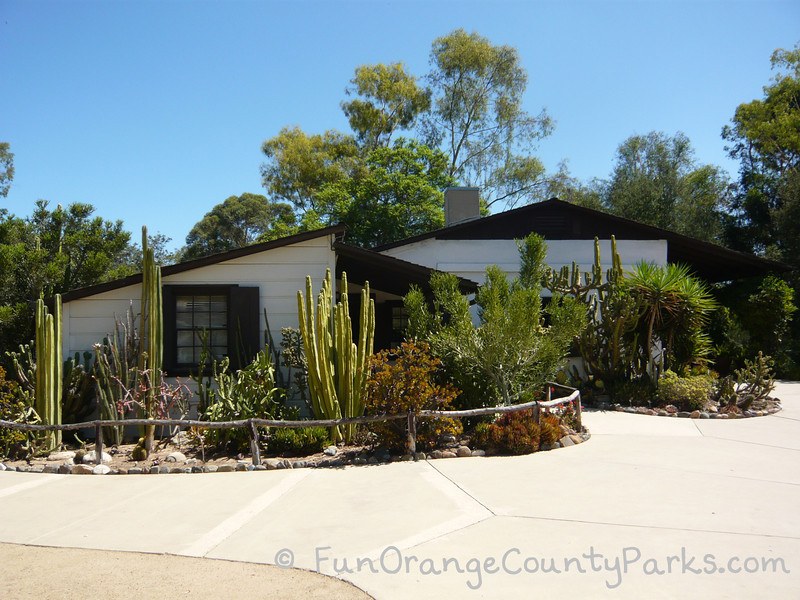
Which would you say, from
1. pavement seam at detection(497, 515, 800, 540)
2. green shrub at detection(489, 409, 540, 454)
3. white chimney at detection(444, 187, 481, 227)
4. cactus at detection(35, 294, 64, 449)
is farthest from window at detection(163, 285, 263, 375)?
white chimney at detection(444, 187, 481, 227)

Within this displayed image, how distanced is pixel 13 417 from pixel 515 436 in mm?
6960

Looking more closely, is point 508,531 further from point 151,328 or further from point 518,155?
point 518,155

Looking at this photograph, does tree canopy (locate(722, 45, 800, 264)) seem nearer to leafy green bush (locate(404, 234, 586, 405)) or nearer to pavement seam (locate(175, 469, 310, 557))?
leafy green bush (locate(404, 234, 586, 405))

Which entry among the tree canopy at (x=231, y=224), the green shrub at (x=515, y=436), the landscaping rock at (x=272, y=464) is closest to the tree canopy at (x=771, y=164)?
the green shrub at (x=515, y=436)

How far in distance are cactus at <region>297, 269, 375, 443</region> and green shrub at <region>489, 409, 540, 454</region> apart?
1.92m

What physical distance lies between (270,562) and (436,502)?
1887mm

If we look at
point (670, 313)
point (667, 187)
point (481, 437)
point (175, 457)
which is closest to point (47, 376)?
point (175, 457)

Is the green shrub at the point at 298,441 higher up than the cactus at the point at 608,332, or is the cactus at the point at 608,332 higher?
the cactus at the point at 608,332

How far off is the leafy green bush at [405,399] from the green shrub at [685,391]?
5.51m

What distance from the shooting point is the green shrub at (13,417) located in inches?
347

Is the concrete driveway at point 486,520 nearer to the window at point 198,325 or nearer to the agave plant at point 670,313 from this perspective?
the window at point 198,325

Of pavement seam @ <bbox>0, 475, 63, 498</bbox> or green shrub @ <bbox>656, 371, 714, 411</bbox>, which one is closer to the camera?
pavement seam @ <bbox>0, 475, 63, 498</bbox>

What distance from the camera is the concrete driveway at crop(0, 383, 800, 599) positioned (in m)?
4.42

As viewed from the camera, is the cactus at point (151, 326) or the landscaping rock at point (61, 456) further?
the cactus at point (151, 326)
